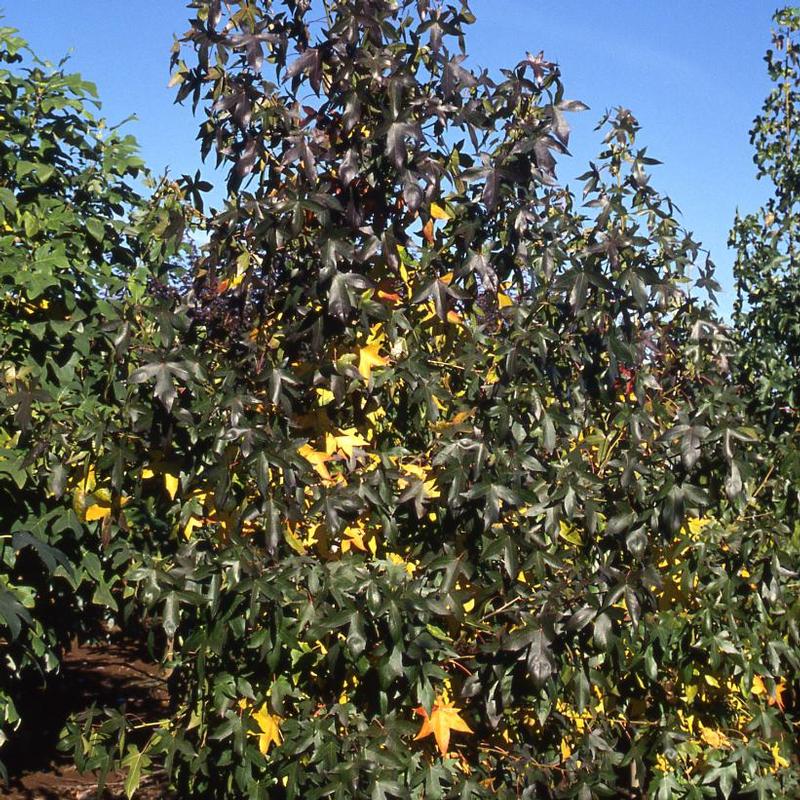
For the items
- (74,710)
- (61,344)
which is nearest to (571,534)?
(61,344)

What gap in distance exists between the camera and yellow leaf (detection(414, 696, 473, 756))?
266cm

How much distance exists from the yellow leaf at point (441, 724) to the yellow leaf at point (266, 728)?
1.26 feet

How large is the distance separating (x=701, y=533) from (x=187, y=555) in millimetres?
1666

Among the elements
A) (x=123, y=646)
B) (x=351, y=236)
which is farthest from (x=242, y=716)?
(x=123, y=646)

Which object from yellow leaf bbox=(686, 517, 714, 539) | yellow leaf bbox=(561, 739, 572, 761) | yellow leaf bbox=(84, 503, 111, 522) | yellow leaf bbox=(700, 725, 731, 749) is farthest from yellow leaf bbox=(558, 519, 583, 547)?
yellow leaf bbox=(84, 503, 111, 522)

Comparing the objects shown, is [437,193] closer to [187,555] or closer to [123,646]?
[187,555]

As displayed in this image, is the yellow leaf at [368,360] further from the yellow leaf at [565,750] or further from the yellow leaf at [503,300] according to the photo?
the yellow leaf at [565,750]

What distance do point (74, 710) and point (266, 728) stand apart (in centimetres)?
363

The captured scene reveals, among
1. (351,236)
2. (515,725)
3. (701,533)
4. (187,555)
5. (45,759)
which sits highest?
(351,236)

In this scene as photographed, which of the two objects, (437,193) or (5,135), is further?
(5,135)

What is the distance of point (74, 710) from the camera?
19.2 ft

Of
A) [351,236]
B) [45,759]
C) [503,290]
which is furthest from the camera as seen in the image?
[45,759]

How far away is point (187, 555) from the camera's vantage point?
271 cm

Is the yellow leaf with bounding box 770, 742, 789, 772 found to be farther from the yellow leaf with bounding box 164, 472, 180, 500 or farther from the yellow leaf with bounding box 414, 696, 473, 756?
the yellow leaf with bounding box 164, 472, 180, 500
